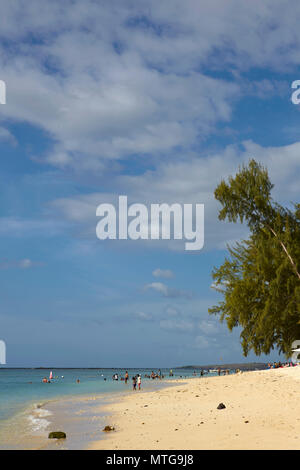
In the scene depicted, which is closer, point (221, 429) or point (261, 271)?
point (221, 429)

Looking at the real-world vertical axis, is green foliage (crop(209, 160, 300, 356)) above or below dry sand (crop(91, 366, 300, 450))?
above

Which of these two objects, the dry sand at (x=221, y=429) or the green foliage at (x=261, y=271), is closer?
the dry sand at (x=221, y=429)

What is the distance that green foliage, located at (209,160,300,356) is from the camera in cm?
2194

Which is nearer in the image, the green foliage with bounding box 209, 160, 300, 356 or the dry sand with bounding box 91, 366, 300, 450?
the dry sand with bounding box 91, 366, 300, 450

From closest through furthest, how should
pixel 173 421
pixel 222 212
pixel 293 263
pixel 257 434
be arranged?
pixel 257 434
pixel 173 421
pixel 293 263
pixel 222 212

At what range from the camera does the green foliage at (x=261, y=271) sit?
72.0 ft

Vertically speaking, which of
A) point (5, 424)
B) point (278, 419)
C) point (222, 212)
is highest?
point (222, 212)

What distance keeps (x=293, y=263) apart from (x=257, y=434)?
10.9m

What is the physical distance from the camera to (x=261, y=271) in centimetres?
2205

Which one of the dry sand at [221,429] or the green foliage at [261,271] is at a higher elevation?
the green foliage at [261,271]

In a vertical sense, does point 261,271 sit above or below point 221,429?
above
